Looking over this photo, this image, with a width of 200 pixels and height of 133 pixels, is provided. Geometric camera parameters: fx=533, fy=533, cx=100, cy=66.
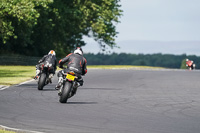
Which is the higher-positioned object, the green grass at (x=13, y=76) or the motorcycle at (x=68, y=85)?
the motorcycle at (x=68, y=85)

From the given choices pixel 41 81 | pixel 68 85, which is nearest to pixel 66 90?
pixel 68 85

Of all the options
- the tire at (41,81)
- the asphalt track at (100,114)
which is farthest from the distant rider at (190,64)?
the asphalt track at (100,114)

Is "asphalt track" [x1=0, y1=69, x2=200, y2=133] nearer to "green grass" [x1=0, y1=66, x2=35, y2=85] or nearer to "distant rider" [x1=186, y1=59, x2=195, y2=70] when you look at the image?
"green grass" [x1=0, y1=66, x2=35, y2=85]

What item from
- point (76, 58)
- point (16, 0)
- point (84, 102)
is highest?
point (16, 0)

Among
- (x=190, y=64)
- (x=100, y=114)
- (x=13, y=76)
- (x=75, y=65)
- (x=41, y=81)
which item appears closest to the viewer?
(x=100, y=114)

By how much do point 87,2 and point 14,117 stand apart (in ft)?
180

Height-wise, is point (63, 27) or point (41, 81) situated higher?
point (63, 27)

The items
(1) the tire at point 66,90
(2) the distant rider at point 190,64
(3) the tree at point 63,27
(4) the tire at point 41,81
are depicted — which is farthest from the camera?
(2) the distant rider at point 190,64

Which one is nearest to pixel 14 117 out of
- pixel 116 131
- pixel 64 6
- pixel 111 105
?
pixel 116 131

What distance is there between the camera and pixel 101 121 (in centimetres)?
1149

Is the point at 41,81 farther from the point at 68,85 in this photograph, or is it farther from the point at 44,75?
the point at 68,85

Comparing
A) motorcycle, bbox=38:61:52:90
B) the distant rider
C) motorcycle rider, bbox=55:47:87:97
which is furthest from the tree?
motorcycle rider, bbox=55:47:87:97

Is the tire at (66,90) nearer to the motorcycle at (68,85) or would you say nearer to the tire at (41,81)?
the motorcycle at (68,85)

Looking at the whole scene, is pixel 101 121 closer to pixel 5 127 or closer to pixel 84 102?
pixel 5 127
